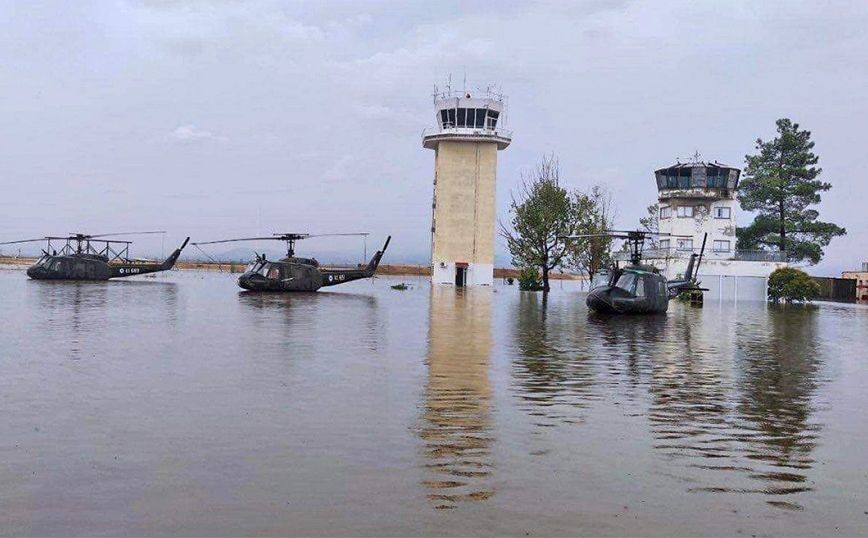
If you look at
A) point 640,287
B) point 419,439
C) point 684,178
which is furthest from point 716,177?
point 419,439

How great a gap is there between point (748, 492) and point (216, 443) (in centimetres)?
568

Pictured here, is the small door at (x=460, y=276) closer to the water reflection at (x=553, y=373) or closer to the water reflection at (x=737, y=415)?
the water reflection at (x=553, y=373)

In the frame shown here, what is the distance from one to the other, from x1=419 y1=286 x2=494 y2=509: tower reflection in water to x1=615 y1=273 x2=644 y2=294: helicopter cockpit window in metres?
15.4

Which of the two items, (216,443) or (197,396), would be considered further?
(197,396)

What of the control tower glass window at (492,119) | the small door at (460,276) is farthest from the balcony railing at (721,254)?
the control tower glass window at (492,119)

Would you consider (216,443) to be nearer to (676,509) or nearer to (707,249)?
(676,509)

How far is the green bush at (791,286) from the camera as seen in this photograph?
6556cm

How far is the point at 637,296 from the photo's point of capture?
36500 millimetres

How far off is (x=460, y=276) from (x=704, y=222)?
76.2 ft

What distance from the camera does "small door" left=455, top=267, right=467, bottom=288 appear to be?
266 feet

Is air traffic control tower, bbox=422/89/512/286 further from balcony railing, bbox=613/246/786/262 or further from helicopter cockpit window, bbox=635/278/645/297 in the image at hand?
helicopter cockpit window, bbox=635/278/645/297

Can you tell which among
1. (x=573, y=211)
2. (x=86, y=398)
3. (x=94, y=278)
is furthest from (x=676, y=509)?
(x=573, y=211)

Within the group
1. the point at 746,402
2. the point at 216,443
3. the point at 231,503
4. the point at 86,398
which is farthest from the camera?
the point at 746,402

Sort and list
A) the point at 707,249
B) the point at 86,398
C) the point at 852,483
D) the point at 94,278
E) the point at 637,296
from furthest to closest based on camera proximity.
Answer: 1. the point at 707,249
2. the point at 94,278
3. the point at 637,296
4. the point at 86,398
5. the point at 852,483
